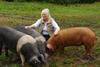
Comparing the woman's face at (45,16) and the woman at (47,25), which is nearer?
the woman's face at (45,16)

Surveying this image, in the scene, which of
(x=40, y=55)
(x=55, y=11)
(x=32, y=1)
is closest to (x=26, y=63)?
(x=40, y=55)

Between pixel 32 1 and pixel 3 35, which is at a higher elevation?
pixel 3 35

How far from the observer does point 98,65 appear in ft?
25.7

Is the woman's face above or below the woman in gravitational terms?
above

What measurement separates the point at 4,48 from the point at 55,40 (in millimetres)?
1201

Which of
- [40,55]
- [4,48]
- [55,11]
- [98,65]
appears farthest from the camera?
[55,11]

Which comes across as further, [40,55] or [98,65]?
[98,65]

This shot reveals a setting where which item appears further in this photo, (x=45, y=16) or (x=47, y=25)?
(x=47, y=25)

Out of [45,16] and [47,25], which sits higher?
[45,16]

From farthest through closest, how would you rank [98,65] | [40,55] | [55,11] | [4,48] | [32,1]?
1. [32,1]
2. [55,11]
3. [4,48]
4. [98,65]
5. [40,55]

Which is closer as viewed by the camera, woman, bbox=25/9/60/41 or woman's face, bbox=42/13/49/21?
woman's face, bbox=42/13/49/21

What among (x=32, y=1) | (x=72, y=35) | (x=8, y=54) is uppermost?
(x=72, y=35)

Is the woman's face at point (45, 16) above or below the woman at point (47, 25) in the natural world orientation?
above

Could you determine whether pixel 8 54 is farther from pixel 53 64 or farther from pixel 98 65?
pixel 98 65
